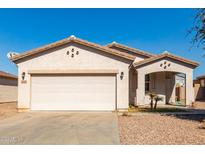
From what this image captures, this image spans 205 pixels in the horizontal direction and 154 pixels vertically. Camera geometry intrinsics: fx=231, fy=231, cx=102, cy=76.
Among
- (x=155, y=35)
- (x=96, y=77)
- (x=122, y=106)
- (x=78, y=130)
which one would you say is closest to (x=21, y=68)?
(x=96, y=77)

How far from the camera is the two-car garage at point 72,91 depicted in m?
14.9

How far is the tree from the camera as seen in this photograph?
1145cm

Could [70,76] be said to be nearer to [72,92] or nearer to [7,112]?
[72,92]

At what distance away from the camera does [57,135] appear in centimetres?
782

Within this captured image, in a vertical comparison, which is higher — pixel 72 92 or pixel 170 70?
pixel 170 70

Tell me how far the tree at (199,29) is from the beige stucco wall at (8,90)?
1837 cm

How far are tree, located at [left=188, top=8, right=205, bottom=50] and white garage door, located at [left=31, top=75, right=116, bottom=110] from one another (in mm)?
5430

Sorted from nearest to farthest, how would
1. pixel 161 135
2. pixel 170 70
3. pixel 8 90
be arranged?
pixel 161 135 < pixel 170 70 < pixel 8 90

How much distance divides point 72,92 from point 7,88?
481 inches

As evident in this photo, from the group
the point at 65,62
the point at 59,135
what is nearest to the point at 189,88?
the point at 65,62

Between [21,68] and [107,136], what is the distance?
9.42 metres

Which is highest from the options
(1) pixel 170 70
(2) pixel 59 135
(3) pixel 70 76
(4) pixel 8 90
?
(1) pixel 170 70

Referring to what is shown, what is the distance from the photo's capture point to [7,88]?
24.2 meters
